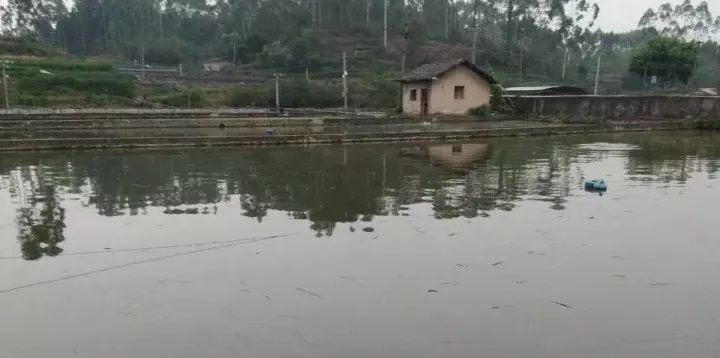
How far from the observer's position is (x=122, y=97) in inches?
1371

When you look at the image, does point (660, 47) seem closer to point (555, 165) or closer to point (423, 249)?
point (555, 165)

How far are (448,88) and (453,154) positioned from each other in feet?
42.1

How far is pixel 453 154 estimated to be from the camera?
620 inches

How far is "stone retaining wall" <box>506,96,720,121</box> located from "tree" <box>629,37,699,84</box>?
573 inches

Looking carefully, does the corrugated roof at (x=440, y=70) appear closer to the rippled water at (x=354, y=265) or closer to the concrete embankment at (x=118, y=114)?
the concrete embankment at (x=118, y=114)

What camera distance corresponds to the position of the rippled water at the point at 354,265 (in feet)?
14.9

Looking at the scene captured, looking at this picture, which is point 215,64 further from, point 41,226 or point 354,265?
point 354,265

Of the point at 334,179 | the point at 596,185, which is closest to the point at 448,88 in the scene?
the point at 334,179

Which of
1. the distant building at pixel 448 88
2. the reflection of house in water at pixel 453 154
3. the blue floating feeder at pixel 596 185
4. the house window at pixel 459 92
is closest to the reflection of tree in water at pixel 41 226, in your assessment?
the reflection of house in water at pixel 453 154

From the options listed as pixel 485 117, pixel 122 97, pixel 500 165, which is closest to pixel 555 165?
pixel 500 165

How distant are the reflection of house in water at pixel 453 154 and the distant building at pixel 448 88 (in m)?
9.70

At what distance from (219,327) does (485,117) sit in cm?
2468

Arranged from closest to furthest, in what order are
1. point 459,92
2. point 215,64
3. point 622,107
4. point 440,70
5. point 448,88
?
point 440,70
point 448,88
point 459,92
point 622,107
point 215,64

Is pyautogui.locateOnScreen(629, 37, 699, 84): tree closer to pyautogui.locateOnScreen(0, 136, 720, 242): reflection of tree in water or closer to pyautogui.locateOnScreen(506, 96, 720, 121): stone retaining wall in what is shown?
pyautogui.locateOnScreen(506, 96, 720, 121): stone retaining wall
